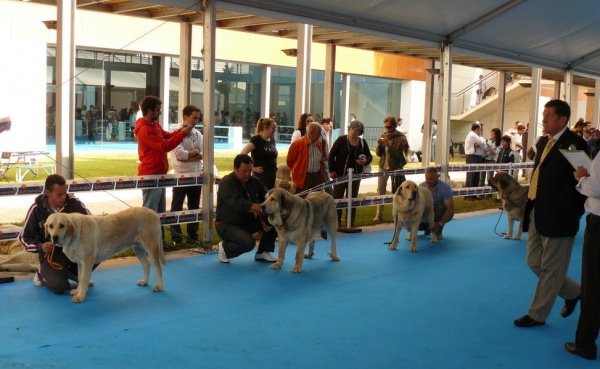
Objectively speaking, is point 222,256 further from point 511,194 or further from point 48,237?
point 511,194

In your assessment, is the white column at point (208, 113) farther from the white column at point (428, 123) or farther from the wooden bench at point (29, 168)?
the white column at point (428, 123)

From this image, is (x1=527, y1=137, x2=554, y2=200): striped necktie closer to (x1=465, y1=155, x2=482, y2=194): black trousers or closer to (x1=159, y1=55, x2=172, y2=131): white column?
(x1=465, y1=155, x2=482, y2=194): black trousers

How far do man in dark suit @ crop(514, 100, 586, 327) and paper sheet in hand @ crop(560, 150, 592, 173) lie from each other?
315mm

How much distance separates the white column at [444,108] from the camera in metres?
11.6

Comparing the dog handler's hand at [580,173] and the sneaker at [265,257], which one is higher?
the dog handler's hand at [580,173]

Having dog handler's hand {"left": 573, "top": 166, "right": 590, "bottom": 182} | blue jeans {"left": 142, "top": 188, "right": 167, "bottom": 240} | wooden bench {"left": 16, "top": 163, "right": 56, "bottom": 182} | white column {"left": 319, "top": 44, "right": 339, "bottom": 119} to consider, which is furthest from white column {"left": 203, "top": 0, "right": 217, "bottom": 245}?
white column {"left": 319, "top": 44, "right": 339, "bottom": 119}

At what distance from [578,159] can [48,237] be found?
196 inches

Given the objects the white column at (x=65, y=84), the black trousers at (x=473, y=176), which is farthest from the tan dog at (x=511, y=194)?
the white column at (x=65, y=84)

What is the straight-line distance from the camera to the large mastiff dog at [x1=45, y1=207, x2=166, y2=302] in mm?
5766

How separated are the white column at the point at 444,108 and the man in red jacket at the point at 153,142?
5.49m

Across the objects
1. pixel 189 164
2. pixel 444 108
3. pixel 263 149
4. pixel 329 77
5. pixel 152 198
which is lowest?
pixel 152 198

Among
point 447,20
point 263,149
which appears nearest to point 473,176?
point 447,20

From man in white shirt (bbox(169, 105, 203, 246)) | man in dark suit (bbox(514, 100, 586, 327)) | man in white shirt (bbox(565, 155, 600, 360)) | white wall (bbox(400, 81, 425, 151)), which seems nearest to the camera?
man in white shirt (bbox(565, 155, 600, 360))

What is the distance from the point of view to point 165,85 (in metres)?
24.0
